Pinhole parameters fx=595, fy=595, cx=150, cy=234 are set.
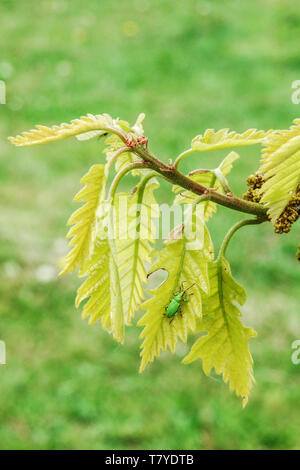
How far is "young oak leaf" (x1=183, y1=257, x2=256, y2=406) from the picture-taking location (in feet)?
3.30

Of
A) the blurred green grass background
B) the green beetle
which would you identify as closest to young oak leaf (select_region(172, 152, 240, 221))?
the green beetle

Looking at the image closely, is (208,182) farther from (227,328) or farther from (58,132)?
(58,132)

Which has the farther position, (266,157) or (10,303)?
(10,303)

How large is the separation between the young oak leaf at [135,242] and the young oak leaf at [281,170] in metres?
0.18

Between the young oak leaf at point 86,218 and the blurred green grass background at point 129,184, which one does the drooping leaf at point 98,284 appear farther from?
the blurred green grass background at point 129,184

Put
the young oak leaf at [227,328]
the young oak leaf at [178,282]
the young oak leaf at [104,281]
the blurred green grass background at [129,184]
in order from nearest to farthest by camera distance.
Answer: the young oak leaf at [104,281] → the young oak leaf at [178,282] → the young oak leaf at [227,328] → the blurred green grass background at [129,184]

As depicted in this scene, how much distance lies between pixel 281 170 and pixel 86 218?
28 cm

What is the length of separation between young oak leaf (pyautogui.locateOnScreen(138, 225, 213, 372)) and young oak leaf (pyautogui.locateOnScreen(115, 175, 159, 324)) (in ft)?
0.11

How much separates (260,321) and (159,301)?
2790 mm

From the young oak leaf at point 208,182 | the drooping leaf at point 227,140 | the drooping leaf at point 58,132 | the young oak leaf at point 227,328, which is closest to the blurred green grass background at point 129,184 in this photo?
the young oak leaf at point 227,328

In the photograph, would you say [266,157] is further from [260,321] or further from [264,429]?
[260,321]

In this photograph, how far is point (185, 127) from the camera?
17.3 feet

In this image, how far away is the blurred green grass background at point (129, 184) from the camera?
10.2 feet
